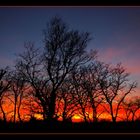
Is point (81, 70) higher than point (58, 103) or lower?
higher

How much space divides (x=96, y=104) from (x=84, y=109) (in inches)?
21.9

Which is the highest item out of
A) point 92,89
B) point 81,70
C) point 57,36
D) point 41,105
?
point 57,36

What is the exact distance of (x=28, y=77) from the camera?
8148mm

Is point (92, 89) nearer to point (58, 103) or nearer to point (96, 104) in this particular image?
point (96, 104)
